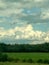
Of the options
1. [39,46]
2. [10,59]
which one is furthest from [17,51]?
[10,59]

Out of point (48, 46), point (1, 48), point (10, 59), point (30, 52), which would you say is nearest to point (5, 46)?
point (1, 48)

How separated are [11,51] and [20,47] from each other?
3549 millimetres

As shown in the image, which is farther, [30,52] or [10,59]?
[30,52]

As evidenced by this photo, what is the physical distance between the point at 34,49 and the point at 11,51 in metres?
7.75

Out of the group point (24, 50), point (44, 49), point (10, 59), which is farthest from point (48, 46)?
point (10, 59)

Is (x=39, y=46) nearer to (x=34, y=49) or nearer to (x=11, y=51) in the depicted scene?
(x=34, y=49)

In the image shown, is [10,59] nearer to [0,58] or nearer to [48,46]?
[0,58]

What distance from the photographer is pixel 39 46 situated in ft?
267

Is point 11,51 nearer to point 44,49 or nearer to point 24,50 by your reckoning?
point 24,50

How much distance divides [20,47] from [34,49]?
5197mm

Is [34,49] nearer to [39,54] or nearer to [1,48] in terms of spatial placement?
[39,54]

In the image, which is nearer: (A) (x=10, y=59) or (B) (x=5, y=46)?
(A) (x=10, y=59)

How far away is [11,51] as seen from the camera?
83.6 meters

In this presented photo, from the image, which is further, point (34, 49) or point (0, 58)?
point (34, 49)
